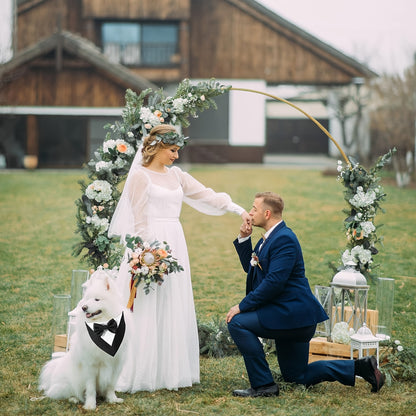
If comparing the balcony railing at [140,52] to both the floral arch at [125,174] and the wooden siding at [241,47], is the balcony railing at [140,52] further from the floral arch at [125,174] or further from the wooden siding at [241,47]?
the floral arch at [125,174]

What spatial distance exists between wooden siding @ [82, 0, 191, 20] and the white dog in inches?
1014

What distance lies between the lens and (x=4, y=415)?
4.86 m

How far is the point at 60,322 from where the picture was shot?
245 inches

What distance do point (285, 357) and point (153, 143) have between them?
82.7 inches

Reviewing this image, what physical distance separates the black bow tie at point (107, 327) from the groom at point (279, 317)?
94 cm

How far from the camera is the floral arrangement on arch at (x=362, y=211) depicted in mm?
6453

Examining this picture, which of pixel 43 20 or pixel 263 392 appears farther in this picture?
pixel 43 20

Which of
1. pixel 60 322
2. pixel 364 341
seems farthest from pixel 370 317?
pixel 60 322

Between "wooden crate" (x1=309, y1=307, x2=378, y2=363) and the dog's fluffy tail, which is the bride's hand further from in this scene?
the dog's fluffy tail

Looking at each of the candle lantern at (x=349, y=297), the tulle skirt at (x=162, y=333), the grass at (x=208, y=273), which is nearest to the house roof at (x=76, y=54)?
the grass at (x=208, y=273)

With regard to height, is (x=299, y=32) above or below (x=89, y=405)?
above

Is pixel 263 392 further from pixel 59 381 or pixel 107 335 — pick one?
pixel 59 381

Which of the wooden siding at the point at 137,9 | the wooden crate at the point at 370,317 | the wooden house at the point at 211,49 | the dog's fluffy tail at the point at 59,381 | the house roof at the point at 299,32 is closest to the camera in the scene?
the dog's fluffy tail at the point at 59,381

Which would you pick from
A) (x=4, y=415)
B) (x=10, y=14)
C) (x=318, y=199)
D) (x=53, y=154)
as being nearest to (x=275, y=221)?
(x=4, y=415)
